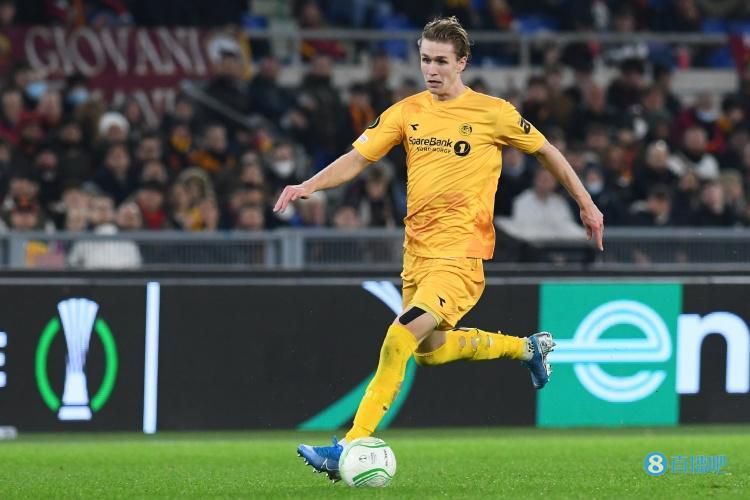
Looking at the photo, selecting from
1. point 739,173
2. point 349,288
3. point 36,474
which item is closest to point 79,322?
point 349,288

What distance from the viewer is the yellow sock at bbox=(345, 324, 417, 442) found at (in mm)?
7750

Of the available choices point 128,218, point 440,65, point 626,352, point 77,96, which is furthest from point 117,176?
point 440,65

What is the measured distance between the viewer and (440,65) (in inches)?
315

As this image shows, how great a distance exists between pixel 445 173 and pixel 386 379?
3.66 feet

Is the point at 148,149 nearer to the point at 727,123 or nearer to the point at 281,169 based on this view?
the point at 281,169

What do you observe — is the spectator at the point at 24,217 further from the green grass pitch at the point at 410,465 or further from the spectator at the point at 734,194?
the spectator at the point at 734,194

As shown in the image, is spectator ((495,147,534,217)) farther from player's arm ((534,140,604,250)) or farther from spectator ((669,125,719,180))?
player's arm ((534,140,604,250))

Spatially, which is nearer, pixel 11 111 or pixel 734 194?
pixel 11 111

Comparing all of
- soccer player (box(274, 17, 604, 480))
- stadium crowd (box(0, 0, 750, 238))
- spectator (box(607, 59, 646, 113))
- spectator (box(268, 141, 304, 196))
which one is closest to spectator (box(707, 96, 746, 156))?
stadium crowd (box(0, 0, 750, 238))

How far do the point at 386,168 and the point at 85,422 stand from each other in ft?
15.8

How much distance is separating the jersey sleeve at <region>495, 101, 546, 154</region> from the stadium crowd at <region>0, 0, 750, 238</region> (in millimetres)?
5468

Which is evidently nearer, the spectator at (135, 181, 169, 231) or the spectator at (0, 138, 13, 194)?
the spectator at (135, 181, 169, 231)

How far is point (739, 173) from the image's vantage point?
17.3 meters

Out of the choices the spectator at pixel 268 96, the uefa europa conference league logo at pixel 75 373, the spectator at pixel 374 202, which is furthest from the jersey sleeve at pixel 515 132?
the spectator at pixel 268 96
